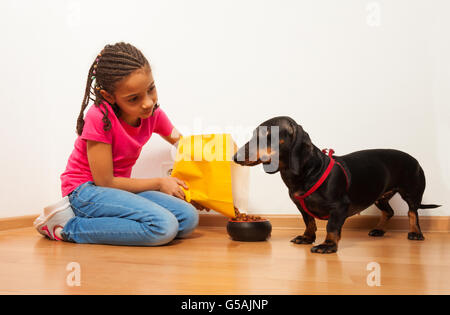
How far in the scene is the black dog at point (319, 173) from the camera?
3.84 ft

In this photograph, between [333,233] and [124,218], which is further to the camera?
[124,218]

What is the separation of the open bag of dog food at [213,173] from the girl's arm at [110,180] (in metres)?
0.06

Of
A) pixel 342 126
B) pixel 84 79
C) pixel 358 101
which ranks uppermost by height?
pixel 84 79

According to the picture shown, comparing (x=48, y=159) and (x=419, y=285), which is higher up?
(x=48, y=159)

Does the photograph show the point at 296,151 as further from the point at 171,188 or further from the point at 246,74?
the point at 246,74

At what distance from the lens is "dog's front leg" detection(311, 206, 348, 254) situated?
114 centimetres

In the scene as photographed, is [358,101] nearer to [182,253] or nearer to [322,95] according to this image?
[322,95]

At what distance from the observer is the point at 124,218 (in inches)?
52.4

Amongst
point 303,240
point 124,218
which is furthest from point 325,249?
point 124,218

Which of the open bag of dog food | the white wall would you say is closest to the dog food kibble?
the open bag of dog food

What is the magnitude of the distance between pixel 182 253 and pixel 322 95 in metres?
0.88

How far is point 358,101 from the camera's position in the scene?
5.21 ft

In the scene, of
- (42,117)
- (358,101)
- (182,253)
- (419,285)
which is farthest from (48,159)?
(419,285)

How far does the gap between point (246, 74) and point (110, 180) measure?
74 centimetres
